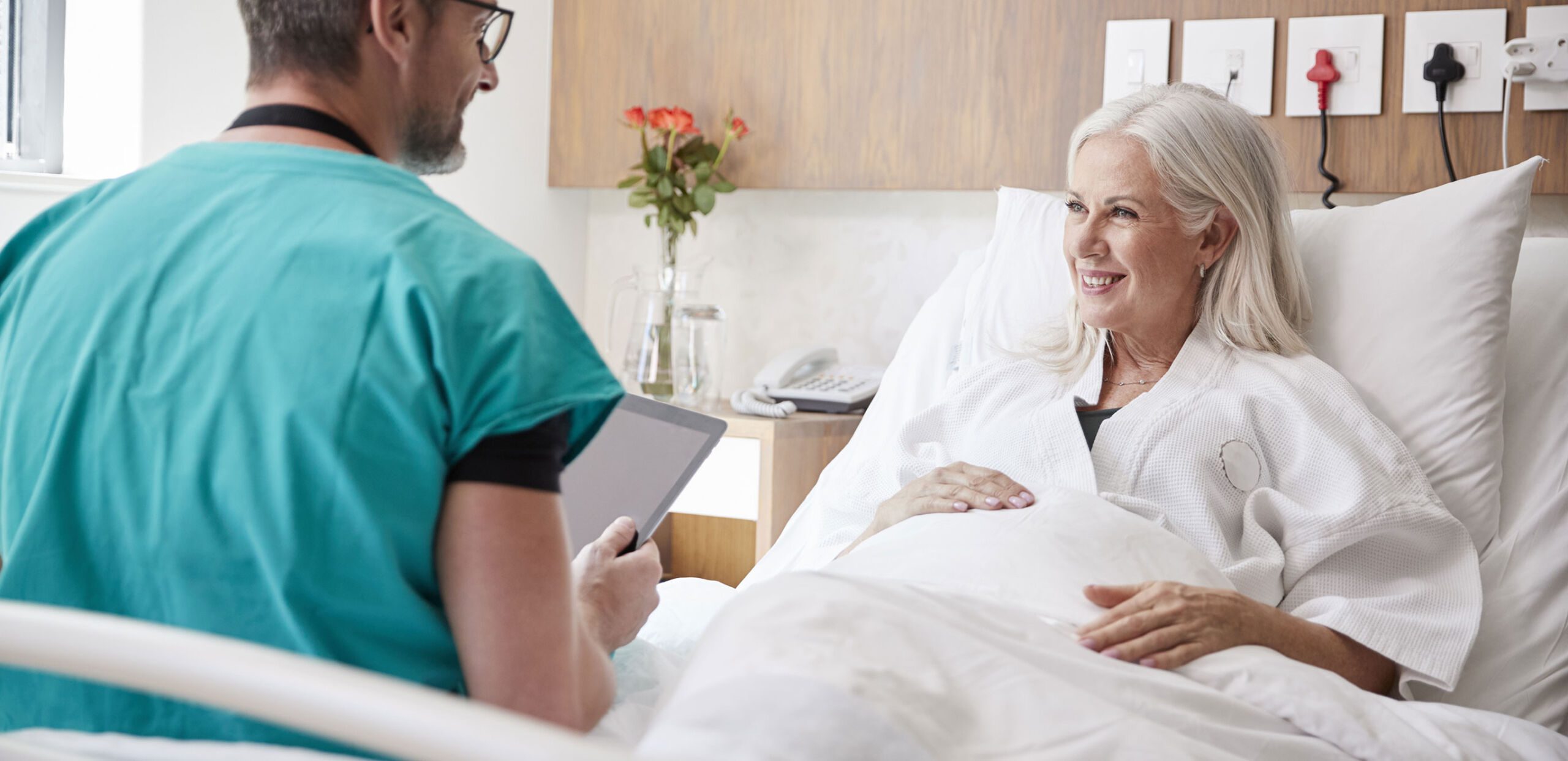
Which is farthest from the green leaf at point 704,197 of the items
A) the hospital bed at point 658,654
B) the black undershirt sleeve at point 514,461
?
the black undershirt sleeve at point 514,461

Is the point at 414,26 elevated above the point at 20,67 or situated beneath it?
situated beneath

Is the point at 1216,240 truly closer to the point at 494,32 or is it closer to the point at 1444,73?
the point at 1444,73

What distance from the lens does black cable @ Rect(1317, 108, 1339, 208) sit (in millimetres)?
2234

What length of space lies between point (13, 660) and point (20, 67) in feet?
6.50

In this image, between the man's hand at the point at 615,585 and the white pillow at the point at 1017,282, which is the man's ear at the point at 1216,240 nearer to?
the white pillow at the point at 1017,282

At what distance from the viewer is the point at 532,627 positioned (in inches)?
29.6

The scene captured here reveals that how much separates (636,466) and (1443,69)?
1.66 meters

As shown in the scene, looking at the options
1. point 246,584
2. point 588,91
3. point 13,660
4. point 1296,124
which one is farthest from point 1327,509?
point 588,91

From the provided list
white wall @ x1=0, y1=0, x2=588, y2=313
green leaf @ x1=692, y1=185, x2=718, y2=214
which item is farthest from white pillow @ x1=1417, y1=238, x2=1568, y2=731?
white wall @ x1=0, y1=0, x2=588, y2=313

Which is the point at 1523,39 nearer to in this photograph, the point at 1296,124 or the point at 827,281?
the point at 1296,124

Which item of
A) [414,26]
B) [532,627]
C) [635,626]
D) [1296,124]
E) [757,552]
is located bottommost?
[757,552]

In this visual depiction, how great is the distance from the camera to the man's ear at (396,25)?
841 millimetres

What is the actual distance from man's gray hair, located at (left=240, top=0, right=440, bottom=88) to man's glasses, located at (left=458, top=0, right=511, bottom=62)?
0.22ft

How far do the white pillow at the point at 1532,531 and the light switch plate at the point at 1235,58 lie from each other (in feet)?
2.02
